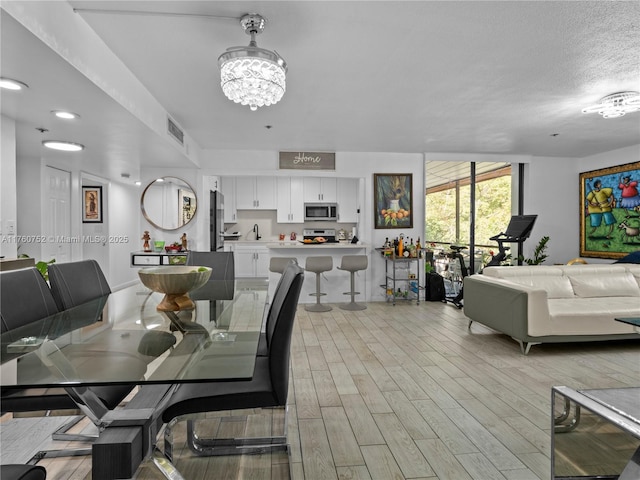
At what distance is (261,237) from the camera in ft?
25.7

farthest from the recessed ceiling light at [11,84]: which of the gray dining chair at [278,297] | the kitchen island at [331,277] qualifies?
the kitchen island at [331,277]

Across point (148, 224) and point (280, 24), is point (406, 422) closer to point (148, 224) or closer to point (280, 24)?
point (280, 24)

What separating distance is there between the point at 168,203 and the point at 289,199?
234 cm

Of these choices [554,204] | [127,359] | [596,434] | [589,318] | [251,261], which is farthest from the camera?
[251,261]

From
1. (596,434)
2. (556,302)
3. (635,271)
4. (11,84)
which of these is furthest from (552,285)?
(11,84)

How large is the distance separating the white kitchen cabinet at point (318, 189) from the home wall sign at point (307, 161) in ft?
4.50

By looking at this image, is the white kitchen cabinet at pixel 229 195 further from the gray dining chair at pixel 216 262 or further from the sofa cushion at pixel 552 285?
the sofa cushion at pixel 552 285

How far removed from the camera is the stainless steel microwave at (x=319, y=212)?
7617 millimetres

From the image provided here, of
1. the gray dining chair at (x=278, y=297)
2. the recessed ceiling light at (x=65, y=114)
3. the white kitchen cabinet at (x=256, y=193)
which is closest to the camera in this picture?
the gray dining chair at (x=278, y=297)

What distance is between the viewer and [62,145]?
426 cm

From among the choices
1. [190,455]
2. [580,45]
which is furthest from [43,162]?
[580,45]

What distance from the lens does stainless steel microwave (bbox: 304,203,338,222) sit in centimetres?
762

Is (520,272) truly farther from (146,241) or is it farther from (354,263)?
(146,241)

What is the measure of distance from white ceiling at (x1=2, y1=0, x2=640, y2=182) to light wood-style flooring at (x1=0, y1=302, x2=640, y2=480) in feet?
7.91
